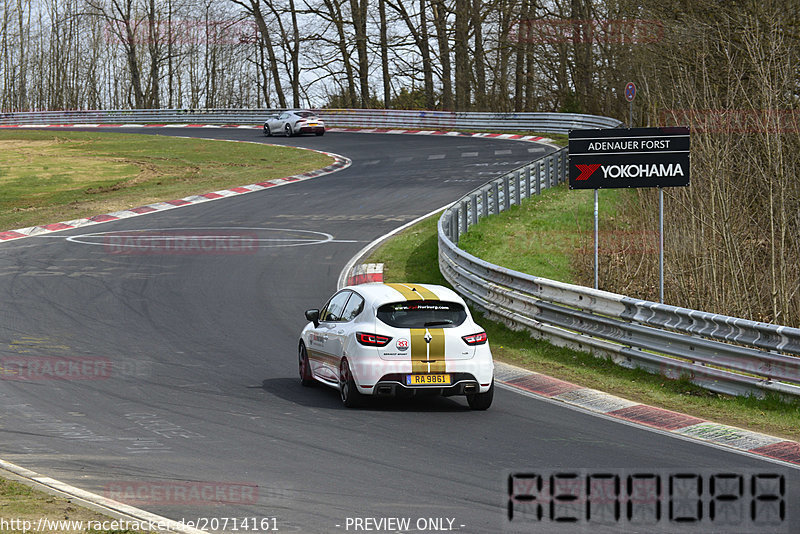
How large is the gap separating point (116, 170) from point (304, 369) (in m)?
32.2

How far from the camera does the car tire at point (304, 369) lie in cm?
1336

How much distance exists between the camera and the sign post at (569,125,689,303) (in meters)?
15.6

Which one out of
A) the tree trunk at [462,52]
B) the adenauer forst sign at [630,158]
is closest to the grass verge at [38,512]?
the adenauer forst sign at [630,158]

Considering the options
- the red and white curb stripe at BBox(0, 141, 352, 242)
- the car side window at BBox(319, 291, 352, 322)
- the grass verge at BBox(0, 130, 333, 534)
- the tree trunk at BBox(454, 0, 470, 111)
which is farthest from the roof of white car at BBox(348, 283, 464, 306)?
the tree trunk at BBox(454, 0, 470, 111)

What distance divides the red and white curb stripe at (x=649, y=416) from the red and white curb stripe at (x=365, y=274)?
7537 millimetres

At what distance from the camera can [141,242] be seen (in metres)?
27.6

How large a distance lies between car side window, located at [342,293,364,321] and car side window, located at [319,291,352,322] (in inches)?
4.8

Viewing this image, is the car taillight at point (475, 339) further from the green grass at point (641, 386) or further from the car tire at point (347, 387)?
the green grass at point (641, 386)

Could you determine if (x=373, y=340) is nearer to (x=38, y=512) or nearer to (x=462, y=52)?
(x=38, y=512)

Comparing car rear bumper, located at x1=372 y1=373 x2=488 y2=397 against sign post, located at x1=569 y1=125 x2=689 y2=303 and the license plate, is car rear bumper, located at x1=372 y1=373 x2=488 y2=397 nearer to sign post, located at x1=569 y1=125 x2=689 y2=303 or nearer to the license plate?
the license plate

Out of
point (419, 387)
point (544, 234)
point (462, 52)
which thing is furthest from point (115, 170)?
point (419, 387)

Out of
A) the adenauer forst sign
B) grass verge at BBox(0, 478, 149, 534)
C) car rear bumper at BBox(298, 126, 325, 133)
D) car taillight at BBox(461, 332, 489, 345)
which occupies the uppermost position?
car rear bumper at BBox(298, 126, 325, 133)

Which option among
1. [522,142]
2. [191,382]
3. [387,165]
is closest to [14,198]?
[387,165]

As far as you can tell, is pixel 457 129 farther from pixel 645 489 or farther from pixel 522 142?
pixel 645 489
